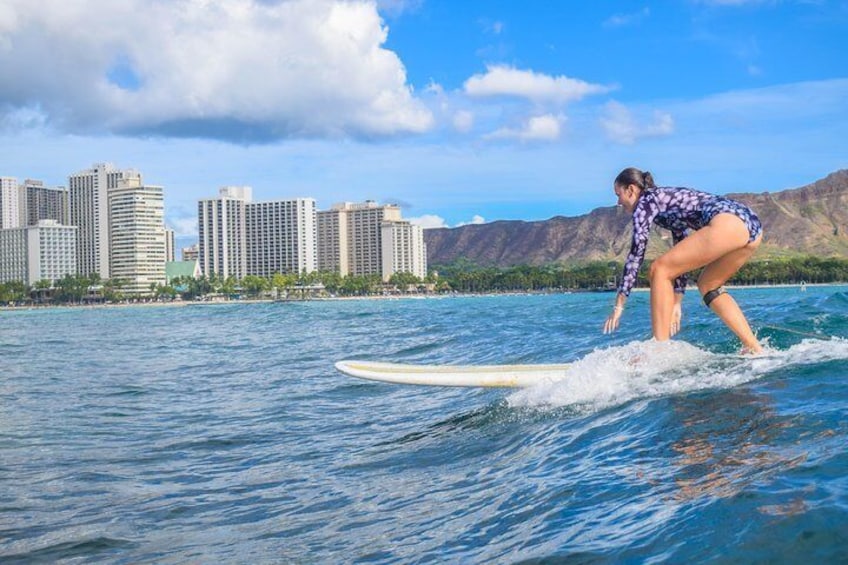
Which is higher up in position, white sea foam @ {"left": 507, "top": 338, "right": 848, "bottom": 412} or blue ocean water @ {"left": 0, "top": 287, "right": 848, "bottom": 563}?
white sea foam @ {"left": 507, "top": 338, "right": 848, "bottom": 412}

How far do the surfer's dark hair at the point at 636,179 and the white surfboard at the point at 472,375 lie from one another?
89.9 inches

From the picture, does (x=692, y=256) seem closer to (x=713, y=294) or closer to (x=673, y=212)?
(x=673, y=212)

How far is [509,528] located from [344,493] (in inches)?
94.5

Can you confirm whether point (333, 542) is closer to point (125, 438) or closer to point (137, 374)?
point (125, 438)

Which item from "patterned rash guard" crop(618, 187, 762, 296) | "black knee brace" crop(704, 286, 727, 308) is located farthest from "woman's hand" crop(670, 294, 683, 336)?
"patterned rash guard" crop(618, 187, 762, 296)

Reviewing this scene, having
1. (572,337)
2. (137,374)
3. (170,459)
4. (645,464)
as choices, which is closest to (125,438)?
(170,459)

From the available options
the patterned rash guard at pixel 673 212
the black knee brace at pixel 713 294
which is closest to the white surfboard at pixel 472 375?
the patterned rash guard at pixel 673 212

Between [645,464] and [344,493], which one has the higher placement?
[645,464]

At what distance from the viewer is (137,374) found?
68.2 feet

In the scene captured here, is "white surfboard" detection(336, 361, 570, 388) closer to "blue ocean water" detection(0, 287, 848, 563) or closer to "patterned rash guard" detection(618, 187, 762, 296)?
"blue ocean water" detection(0, 287, 848, 563)

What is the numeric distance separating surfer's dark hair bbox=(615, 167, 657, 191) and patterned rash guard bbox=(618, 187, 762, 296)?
14cm

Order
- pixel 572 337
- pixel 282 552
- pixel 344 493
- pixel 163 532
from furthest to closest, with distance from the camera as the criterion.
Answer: pixel 572 337 → pixel 344 493 → pixel 163 532 → pixel 282 552

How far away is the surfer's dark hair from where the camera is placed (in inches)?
359

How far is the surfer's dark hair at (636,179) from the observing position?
9117 mm
